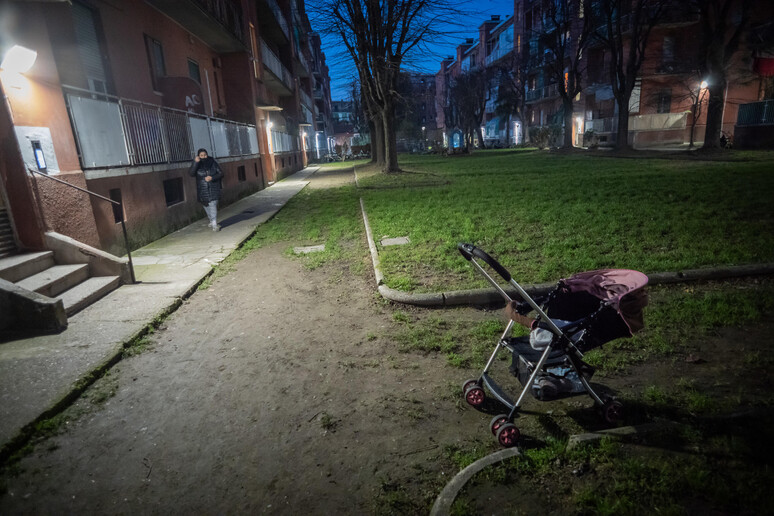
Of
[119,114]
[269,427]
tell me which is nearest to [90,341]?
[269,427]

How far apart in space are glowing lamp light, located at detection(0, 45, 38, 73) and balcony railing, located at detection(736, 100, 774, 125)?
3042 centimetres

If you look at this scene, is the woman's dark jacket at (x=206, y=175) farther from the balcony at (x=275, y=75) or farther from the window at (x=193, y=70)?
the balcony at (x=275, y=75)

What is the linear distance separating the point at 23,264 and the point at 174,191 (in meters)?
5.96

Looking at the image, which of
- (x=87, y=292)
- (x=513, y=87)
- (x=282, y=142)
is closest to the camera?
(x=87, y=292)

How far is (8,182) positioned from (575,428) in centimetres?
718

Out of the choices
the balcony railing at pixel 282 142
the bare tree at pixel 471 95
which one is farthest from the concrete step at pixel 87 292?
the bare tree at pixel 471 95

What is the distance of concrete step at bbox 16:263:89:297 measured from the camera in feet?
16.2

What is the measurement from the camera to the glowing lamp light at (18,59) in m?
5.24

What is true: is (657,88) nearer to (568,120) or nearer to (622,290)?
(568,120)

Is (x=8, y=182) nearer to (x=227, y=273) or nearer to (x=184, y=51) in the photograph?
(x=227, y=273)

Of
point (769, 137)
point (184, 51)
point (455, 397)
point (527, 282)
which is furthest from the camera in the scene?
point (769, 137)

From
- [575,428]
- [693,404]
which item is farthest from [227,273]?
[693,404]

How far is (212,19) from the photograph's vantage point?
43.6 ft

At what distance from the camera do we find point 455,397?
123 inches
